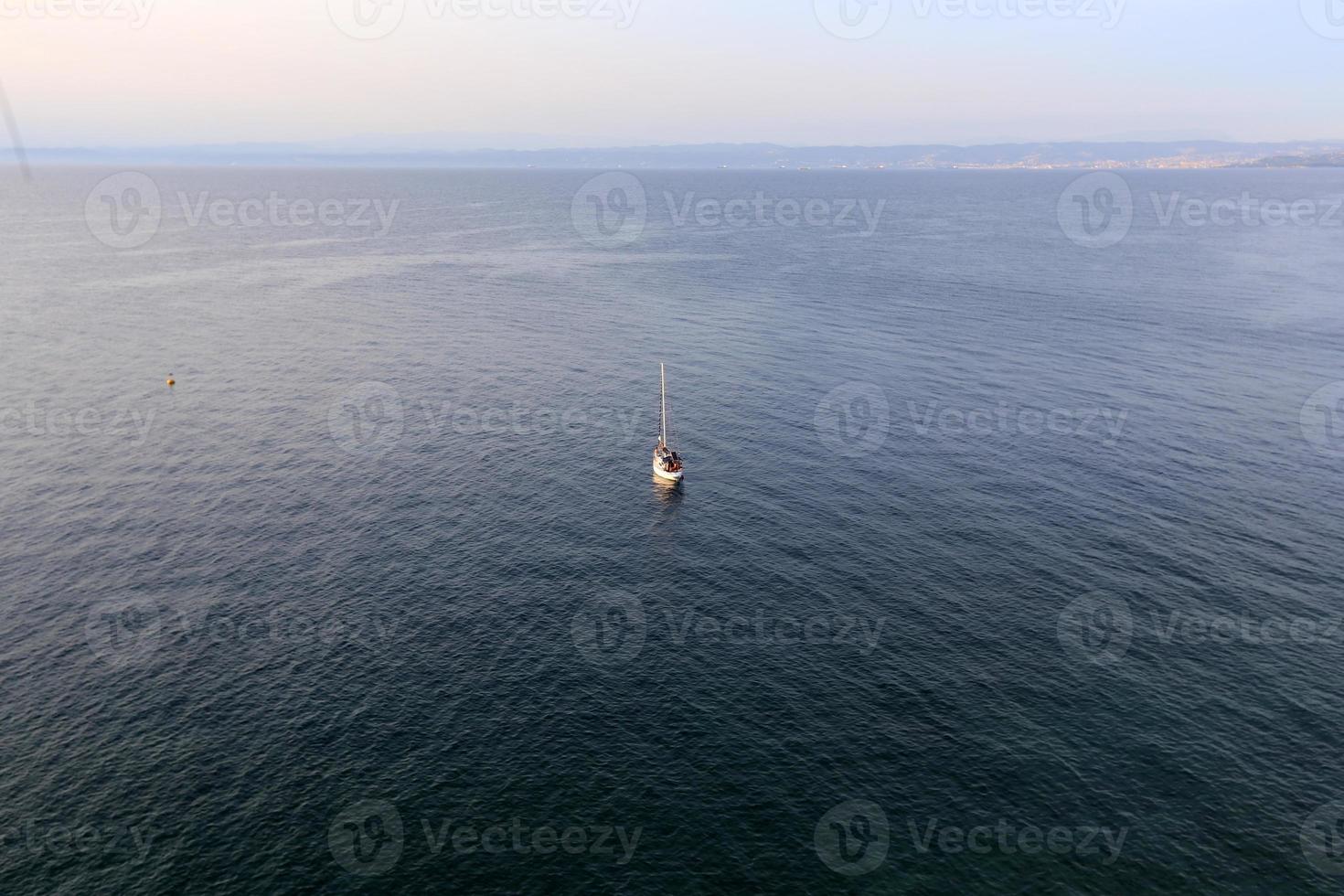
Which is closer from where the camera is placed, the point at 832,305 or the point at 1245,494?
the point at 1245,494

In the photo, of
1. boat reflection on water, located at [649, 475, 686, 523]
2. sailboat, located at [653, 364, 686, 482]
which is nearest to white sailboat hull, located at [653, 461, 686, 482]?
sailboat, located at [653, 364, 686, 482]

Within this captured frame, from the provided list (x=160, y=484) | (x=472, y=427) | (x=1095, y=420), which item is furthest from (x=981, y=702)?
(x=160, y=484)

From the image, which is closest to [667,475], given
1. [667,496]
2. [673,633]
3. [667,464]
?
[667,464]

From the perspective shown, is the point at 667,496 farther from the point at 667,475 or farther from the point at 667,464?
the point at 667,464

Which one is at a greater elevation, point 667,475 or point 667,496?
point 667,475

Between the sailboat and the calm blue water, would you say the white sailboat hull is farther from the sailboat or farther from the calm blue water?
the calm blue water

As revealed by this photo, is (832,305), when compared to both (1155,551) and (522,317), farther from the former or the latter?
(1155,551)

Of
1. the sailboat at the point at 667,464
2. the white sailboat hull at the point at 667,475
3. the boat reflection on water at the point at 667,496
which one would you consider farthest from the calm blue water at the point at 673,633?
the sailboat at the point at 667,464

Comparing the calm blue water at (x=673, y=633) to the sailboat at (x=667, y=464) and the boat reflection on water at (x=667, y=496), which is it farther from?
the sailboat at (x=667, y=464)
